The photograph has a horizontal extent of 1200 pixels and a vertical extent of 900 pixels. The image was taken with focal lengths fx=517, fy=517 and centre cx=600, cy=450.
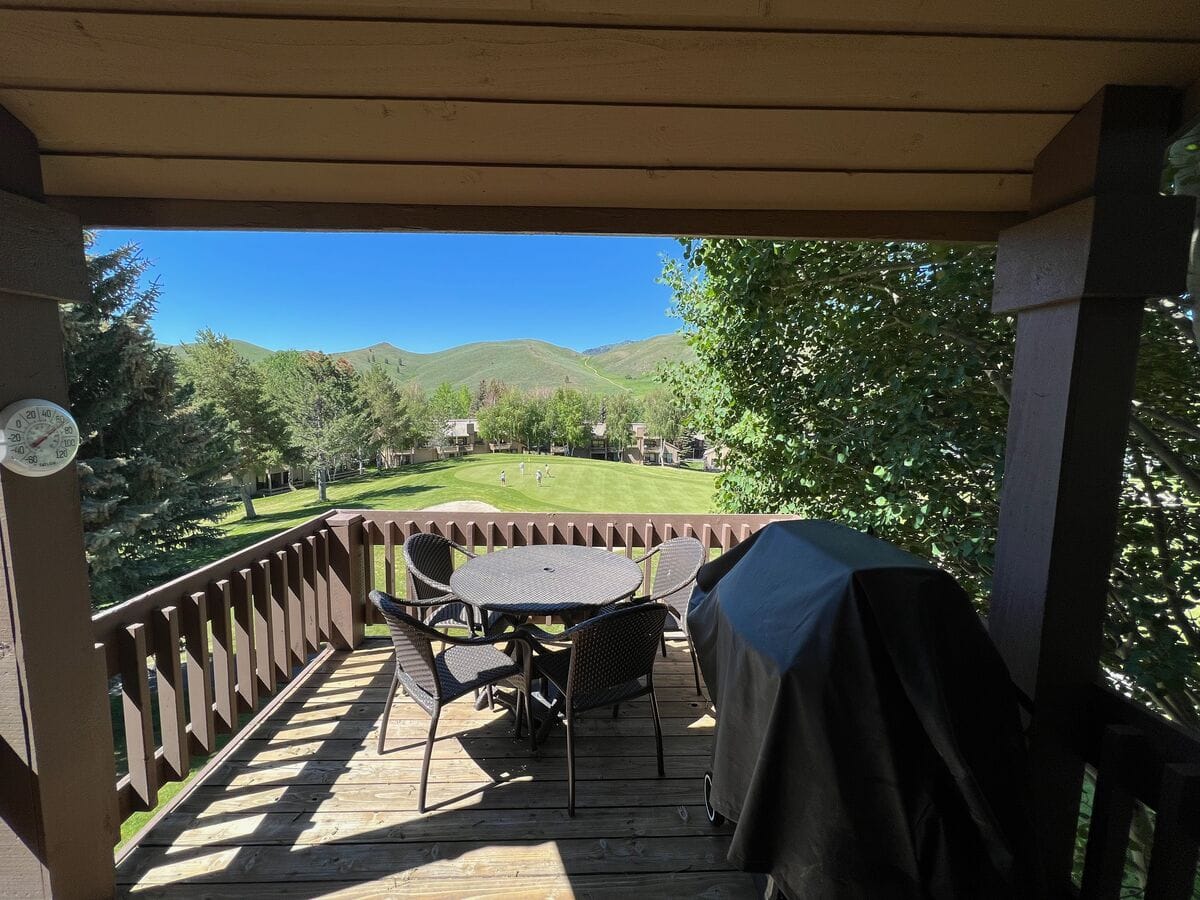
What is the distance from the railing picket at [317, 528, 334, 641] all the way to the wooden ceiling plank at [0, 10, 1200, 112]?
8.18 feet

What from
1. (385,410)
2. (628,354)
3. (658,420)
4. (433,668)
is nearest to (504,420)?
(658,420)

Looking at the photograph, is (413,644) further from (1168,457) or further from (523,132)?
(1168,457)

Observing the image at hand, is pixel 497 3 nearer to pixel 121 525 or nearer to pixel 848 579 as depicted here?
pixel 848 579

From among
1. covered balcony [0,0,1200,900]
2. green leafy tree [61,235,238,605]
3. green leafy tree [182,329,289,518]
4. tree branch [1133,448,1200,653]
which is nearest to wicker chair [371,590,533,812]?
covered balcony [0,0,1200,900]

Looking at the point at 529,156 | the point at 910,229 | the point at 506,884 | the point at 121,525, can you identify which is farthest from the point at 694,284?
the point at 121,525

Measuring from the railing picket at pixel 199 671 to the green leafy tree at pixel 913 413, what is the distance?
11.6 ft

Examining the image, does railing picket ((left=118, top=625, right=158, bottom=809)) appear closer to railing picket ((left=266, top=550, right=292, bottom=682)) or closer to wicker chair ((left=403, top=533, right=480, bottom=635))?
railing picket ((left=266, top=550, right=292, bottom=682))

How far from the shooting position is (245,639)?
2.45 meters

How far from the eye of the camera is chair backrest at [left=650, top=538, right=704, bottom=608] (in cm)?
292

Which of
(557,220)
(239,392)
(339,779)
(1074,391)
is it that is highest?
(557,220)

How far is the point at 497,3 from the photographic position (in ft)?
3.26

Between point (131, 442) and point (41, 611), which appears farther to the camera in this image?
point (131, 442)

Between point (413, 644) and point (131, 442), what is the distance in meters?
10.7

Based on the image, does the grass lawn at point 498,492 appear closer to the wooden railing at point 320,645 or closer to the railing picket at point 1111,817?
the wooden railing at point 320,645
